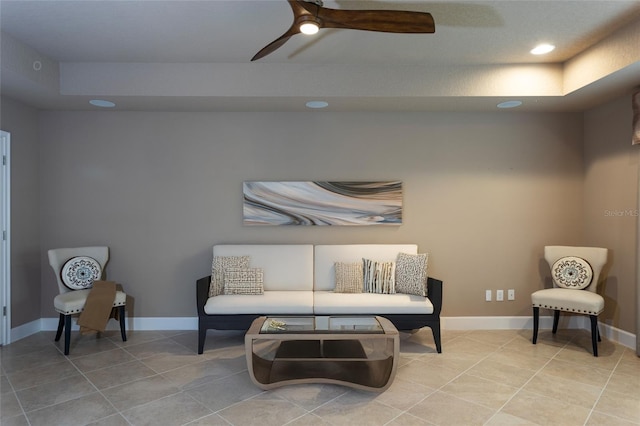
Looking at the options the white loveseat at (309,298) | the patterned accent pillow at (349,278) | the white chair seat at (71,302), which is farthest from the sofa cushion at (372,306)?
the white chair seat at (71,302)

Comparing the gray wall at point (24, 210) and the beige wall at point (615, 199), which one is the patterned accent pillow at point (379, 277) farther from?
the gray wall at point (24, 210)

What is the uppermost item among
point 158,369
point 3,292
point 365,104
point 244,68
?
point 244,68

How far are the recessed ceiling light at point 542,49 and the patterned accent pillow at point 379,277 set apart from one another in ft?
7.30

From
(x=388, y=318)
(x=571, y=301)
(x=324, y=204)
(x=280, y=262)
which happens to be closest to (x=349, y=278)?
(x=388, y=318)

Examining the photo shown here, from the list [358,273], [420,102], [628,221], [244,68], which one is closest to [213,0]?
[244,68]

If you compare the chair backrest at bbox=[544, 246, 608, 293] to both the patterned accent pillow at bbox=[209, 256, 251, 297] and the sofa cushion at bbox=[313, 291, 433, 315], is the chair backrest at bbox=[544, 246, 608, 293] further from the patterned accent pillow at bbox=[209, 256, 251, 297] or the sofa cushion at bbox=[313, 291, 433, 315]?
the patterned accent pillow at bbox=[209, 256, 251, 297]

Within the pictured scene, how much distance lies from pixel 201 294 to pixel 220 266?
40 cm

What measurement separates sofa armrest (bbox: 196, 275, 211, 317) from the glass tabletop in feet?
2.36

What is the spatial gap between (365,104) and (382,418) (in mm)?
2800

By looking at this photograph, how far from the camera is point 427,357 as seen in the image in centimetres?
343

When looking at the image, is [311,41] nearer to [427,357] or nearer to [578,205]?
[427,357]

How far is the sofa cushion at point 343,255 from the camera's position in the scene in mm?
4055

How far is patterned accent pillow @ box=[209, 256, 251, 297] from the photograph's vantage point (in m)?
3.84

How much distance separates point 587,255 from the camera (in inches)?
152
